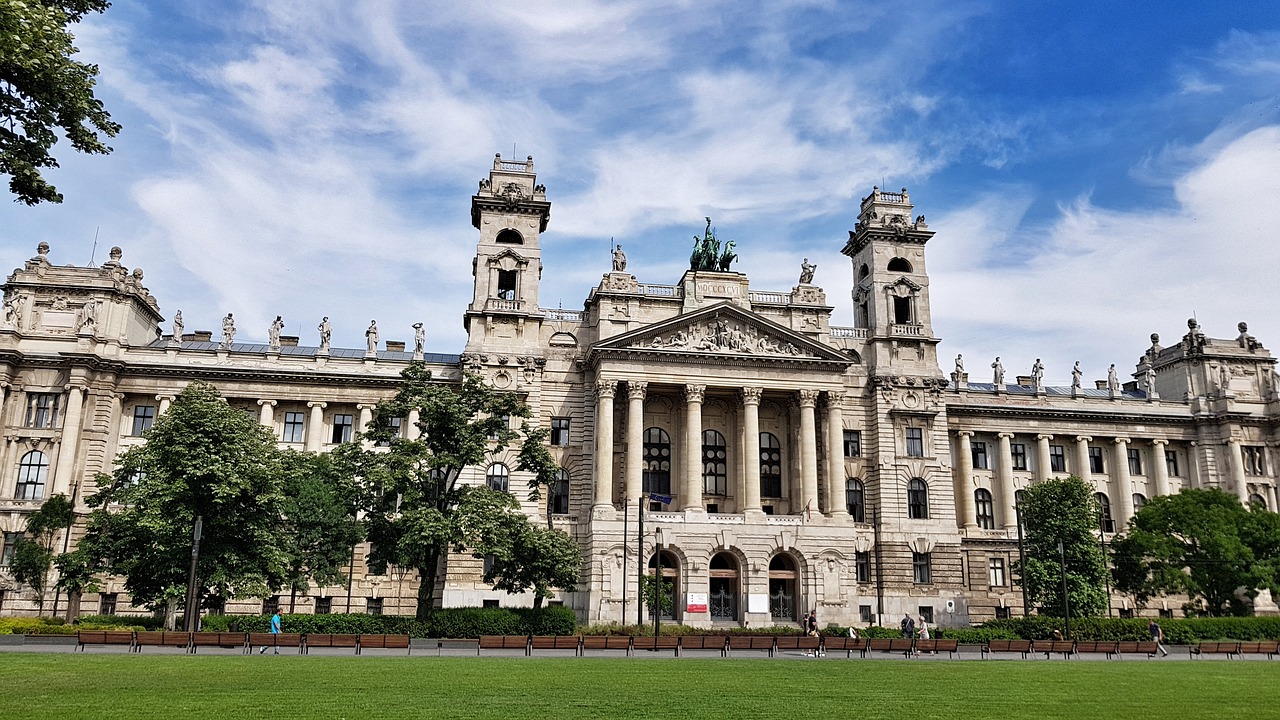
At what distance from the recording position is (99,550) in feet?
161

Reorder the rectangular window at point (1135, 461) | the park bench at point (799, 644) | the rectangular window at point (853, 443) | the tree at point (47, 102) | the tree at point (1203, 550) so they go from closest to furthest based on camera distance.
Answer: the tree at point (47, 102) → the park bench at point (799, 644) → the tree at point (1203, 550) → the rectangular window at point (853, 443) → the rectangular window at point (1135, 461)

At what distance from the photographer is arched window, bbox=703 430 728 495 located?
72.9 m

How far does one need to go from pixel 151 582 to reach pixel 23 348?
1182 inches

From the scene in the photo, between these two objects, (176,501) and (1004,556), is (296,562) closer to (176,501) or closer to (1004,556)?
(176,501)

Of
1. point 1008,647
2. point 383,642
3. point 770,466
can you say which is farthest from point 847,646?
point 770,466

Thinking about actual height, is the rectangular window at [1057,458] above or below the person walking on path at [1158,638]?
above

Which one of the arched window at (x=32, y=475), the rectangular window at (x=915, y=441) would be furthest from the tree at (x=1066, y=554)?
the arched window at (x=32, y=475)

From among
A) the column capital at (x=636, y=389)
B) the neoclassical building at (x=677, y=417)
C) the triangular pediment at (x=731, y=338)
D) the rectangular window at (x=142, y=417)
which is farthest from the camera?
the rectangular window at (x=142, y=417)

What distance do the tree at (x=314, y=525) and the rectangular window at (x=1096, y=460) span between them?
62.6 meters

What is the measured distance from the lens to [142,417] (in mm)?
70750

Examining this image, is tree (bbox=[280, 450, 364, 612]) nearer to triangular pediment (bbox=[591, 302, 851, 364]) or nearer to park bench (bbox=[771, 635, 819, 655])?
park bench (bbox=[771, 635, 819, 655])

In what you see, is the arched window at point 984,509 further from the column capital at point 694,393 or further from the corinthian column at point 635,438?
the corinthian column at point 635,438

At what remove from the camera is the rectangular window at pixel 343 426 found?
7269 cm

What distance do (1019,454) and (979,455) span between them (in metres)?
3.68
